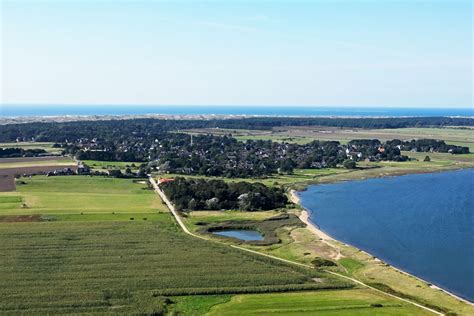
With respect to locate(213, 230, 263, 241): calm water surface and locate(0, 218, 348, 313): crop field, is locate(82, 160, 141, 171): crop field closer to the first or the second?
locate(213, 230, 263, 241): calm water surface

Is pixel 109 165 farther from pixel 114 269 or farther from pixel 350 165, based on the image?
pixel 114 269

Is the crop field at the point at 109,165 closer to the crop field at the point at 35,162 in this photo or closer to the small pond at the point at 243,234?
the crop field at the point at 35,162

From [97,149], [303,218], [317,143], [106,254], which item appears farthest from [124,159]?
[106,254]

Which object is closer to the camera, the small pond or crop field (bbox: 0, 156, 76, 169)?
the small pond

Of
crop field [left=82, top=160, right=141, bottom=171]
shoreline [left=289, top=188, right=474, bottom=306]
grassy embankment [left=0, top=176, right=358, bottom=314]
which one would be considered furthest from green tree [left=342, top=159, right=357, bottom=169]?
grassy embankment [left=0, top=176, right=358, bottom=314]

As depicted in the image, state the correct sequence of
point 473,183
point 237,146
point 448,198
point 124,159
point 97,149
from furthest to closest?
point 237,146 < point 97,149 < point 124,159 < point 473,183 < point 448,198

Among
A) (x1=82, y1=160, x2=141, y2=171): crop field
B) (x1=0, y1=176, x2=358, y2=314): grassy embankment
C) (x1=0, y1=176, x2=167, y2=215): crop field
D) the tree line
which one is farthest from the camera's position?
(x1=82, y1=160, x2=141, y2=171): crop field

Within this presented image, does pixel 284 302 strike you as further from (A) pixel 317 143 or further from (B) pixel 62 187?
(A) pixel 317 143
